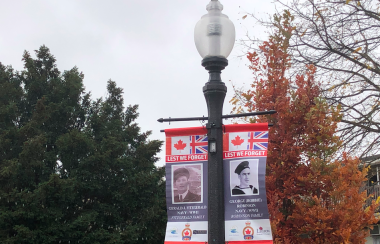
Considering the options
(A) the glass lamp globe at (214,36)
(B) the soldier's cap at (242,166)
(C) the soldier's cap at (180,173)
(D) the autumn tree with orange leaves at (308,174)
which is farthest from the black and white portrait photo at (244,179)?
(D) the autumn tree with orange leaves at (308,174)

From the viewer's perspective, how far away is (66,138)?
80.2 feet

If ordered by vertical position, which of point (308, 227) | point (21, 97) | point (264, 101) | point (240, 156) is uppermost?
point (21, 97)

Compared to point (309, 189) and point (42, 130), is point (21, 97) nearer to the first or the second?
point (42, 130)

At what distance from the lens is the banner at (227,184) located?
4.52 m

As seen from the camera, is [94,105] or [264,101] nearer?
[264,101]

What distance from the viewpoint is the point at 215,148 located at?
4.57m

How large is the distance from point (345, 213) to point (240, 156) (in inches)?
167

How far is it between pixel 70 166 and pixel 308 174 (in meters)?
19.6

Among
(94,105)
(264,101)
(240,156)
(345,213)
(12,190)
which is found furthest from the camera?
Answer: (94,105)

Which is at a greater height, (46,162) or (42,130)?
(42,130)

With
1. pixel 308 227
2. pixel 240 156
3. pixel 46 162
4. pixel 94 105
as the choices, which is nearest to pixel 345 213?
pixel 308 227

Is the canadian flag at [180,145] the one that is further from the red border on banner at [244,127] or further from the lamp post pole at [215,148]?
the red border on banner at [244,127]

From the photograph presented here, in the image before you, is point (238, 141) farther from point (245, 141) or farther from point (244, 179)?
point (244, 179)

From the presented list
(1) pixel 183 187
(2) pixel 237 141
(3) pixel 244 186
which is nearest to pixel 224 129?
(2) pixel 237 141
